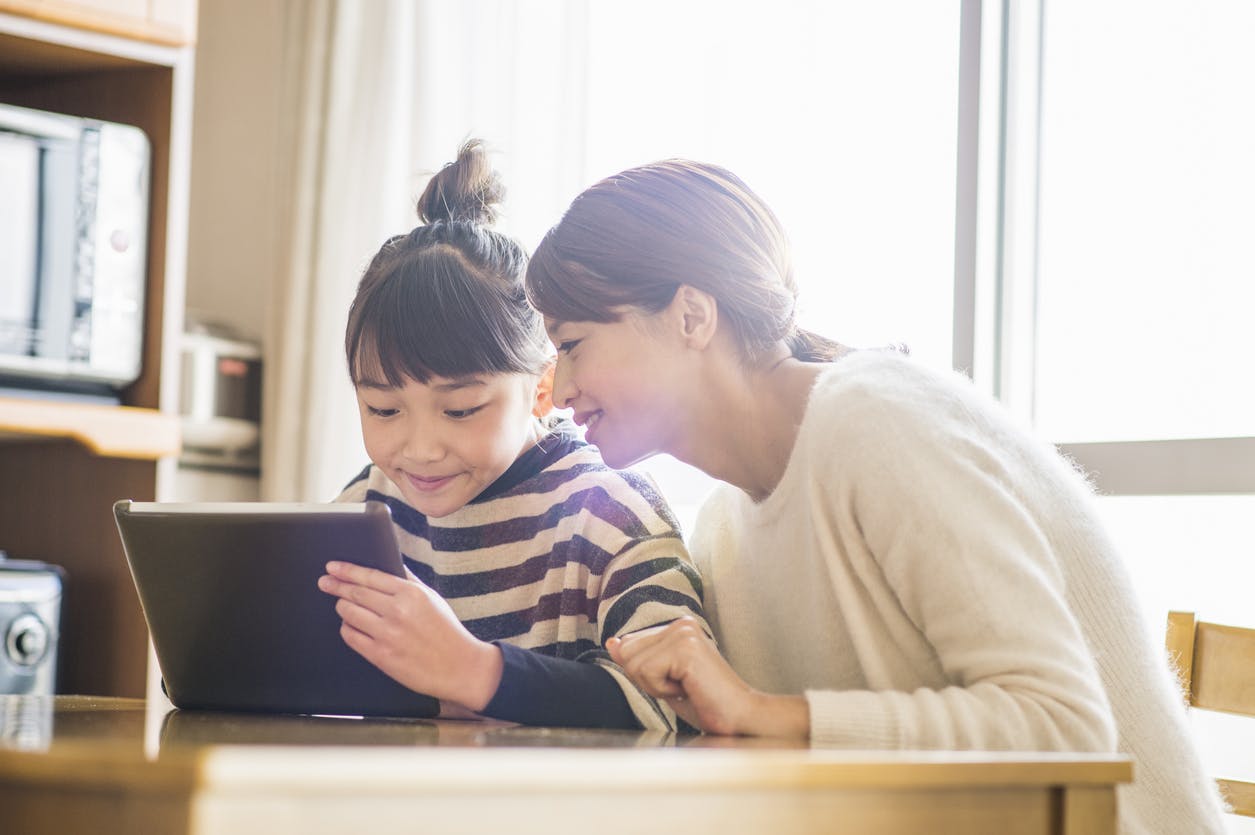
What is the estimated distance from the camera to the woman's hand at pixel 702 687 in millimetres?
835

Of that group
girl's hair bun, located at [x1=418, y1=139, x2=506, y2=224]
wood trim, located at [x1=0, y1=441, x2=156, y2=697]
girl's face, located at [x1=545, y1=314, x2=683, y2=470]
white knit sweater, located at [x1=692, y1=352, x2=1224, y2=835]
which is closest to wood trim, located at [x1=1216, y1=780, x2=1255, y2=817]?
white knit sweater, located at [x1=692, y1=352, x2=1224, y2=835]

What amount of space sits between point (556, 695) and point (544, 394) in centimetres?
47

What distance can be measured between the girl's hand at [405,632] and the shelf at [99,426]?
811mm

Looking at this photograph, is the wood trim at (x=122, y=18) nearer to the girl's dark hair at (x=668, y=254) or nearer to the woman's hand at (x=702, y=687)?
the girl's dark hair at (x=668, y=254)

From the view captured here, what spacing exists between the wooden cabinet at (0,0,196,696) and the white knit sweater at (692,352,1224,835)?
2.98 feet

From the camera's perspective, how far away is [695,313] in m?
1.17

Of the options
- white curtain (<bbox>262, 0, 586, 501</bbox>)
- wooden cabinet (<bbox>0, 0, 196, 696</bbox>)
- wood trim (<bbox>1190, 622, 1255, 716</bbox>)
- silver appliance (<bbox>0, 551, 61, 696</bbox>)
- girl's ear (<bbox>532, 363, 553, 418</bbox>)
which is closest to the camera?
wood trim (<bbox>1190, 622, 1255, 716</bbox>)

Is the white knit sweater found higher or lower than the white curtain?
lower

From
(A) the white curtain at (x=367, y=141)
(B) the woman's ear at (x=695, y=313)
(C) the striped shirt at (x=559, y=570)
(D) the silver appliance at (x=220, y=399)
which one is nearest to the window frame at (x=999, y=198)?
(A) the white curtain at (x=367, y=141)

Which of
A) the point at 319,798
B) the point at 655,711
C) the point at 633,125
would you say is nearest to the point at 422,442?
the point at 655,711

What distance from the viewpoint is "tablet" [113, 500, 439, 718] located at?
0.94 meters

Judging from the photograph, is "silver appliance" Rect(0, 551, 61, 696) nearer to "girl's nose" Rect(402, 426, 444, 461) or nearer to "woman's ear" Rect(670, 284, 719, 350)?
"girl's nose" Rect(402, 426, 444, 461)

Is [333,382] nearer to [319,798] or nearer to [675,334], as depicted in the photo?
[675,334]

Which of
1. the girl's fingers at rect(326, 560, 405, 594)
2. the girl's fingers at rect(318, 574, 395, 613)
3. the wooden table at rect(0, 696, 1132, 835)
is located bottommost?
the wooden table at rect(0, 696, 1132, 835)
